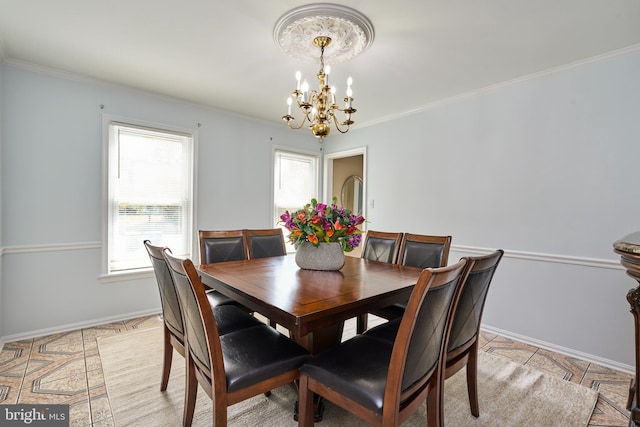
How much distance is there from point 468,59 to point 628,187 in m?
1.57

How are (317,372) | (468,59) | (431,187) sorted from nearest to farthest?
(317,372) → (468,59) → (431,187)

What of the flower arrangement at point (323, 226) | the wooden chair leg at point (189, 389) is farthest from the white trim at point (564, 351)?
the wooden chair leg at point (189, 389)

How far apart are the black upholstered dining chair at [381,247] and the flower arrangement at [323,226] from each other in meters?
Result: 0.62

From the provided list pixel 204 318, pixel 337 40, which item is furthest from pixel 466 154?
pixel 204 318

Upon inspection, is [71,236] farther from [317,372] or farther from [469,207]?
[469,207]

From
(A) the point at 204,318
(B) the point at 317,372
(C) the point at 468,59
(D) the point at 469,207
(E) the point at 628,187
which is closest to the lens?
(A) the point at 204,318

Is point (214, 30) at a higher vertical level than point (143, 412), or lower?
higher

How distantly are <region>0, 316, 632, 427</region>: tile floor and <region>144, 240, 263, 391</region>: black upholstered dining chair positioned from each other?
44 cm

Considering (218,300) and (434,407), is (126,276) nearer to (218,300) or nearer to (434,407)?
(218,300)

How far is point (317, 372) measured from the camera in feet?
4.40

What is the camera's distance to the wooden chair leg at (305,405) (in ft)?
4.45

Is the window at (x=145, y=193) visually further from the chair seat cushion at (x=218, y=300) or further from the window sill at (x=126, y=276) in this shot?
the chair seat cushion at (x=218, y=300)

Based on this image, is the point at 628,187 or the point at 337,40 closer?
the point at 337,40

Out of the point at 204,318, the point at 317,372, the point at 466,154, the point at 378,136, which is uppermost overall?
the point at 378,136
